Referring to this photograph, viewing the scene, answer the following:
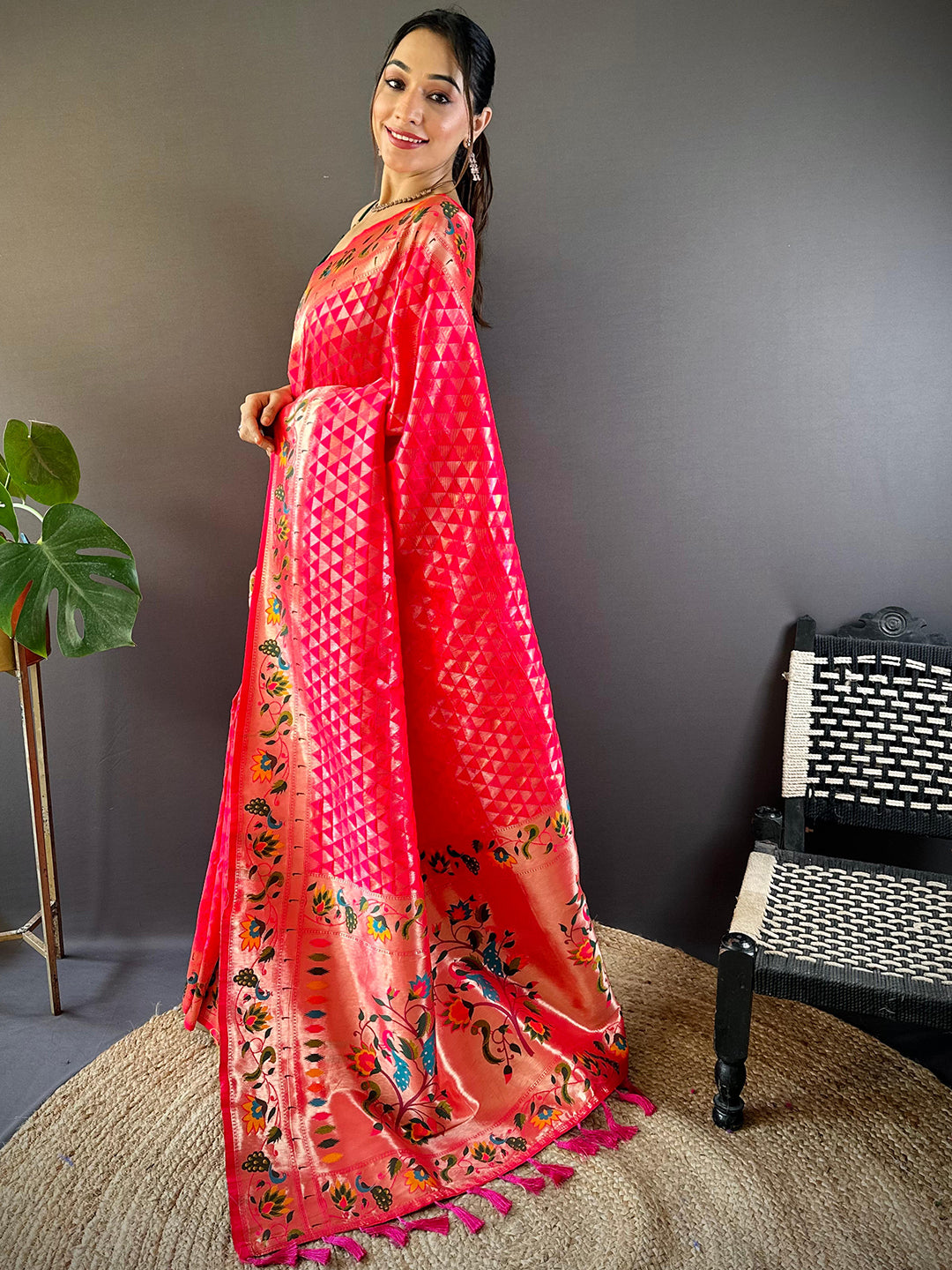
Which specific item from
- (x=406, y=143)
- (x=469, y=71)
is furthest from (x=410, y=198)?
(x=469, y=71)

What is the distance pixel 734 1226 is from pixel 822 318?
1.43 metres

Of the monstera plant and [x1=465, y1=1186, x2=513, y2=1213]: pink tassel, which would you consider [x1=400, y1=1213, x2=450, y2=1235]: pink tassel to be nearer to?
[x1=465, y1=1186, x2=513, y2=1213]: pink tassel

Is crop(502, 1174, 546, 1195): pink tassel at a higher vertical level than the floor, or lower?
higher

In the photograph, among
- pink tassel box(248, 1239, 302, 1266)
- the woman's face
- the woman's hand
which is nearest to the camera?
pink tassel box(248, 1239, 302, 1266)

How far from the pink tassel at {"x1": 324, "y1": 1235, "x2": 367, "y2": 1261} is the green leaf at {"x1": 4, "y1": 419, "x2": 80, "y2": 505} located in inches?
45.8

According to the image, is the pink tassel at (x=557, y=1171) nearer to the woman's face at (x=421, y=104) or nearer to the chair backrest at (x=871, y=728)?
the chair backrest at (x=871, y=728)

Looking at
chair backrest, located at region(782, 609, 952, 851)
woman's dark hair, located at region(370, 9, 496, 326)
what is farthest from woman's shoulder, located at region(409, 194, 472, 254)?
chair backrest, located at region(782, 609, 952, 851)

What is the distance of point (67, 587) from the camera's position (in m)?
1.42

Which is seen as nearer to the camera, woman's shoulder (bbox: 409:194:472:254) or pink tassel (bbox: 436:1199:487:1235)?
pink tassel (bbox: 436:1199:487:1235)

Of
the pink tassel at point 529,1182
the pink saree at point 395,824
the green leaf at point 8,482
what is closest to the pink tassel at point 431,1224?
the pink saree at point 395,824

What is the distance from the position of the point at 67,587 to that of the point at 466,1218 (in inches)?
43.2

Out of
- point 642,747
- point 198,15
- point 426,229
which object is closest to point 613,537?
point 642,747

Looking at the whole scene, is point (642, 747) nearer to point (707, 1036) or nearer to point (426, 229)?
point (707, 1036)

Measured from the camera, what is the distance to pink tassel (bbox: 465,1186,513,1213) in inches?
44.3
